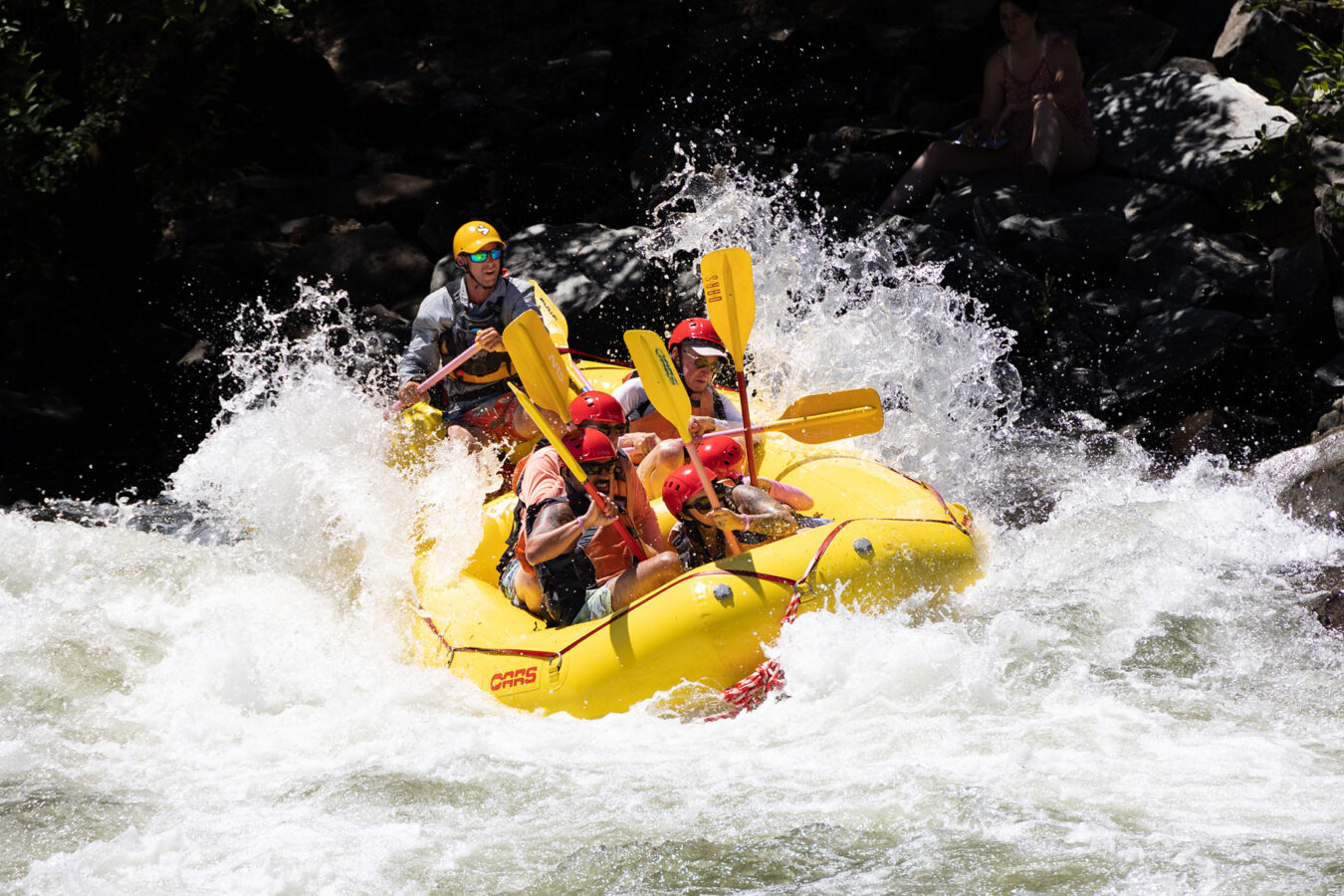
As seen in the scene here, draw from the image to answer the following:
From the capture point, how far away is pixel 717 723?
410 centimetres

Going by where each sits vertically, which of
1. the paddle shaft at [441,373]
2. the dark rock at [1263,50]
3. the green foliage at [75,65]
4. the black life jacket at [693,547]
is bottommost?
the black life jacket at [693,547]

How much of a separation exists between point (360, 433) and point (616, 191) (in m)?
4.27

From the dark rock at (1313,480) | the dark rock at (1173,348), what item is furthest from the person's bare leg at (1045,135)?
the dark rock at (1313,480)

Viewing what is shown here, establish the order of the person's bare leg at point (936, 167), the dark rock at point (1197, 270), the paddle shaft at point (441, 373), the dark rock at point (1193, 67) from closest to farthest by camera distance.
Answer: the paddle shaft at point (441, 373), the dark rock at point (1197, 270), the person's bare leg at point (936, 167), the dark rock at point (1193, 67)

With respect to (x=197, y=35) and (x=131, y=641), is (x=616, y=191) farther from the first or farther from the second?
(x=131, y=641)

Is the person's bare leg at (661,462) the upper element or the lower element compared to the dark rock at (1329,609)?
upper

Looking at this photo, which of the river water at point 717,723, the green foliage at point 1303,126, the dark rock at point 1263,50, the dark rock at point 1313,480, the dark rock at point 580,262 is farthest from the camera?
the dark rock at point 1263,50

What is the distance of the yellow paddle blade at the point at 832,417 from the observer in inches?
188

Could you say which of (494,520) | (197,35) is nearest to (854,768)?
(494,520)

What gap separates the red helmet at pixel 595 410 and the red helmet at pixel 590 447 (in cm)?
5

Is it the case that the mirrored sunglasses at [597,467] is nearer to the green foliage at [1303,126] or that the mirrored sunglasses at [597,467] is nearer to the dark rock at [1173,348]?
the dark rock at [1173,348]

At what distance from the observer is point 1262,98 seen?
26.4 ft

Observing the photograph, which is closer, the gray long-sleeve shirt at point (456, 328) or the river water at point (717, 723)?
the river water at point (717, 723)

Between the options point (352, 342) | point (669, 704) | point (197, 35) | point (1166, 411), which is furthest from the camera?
point (197, 35)
